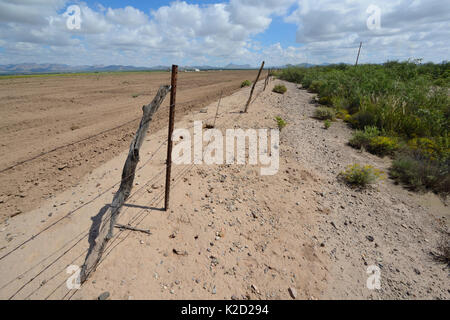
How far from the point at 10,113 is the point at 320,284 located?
1570cm

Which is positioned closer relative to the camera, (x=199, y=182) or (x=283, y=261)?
(x=283, y=261)

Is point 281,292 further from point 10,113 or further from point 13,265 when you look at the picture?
point 10,113

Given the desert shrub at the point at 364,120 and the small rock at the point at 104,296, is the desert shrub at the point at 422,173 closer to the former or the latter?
the desert shrub at the point at 364,120

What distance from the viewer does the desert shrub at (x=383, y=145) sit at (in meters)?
6.61

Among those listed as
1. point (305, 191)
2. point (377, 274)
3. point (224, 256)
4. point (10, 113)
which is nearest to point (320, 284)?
point (377, 274)

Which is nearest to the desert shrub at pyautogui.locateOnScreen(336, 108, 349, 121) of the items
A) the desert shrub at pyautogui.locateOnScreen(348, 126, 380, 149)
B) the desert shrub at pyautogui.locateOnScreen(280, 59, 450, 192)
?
the desert shrub at pyautogui.locateOnScreen(280, 59, 450, 192)

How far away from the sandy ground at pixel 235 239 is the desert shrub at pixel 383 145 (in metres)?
1.85

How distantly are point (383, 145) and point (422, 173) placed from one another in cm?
168

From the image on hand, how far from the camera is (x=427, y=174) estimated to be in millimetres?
5211

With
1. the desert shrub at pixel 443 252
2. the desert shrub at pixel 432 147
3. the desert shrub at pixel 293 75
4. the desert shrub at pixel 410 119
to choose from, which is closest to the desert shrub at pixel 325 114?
the desert shrub at pixel 410 119

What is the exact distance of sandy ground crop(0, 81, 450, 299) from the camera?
9.45 feet

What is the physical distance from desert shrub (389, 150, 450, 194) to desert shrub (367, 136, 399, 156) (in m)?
0.85

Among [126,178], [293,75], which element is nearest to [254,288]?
[126,178]

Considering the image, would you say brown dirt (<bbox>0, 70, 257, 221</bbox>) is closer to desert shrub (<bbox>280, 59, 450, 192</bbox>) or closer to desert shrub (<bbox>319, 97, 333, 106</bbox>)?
desert shrub (<bbox>280, 59, 450, 192</bbox>)
